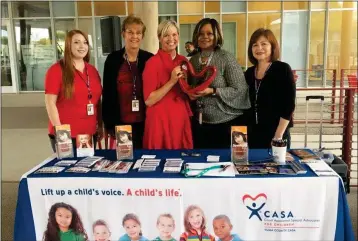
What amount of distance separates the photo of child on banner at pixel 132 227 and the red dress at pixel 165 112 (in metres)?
0.67

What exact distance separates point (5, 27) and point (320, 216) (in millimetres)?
13633

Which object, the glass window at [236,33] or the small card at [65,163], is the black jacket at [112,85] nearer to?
the small card at [65,163]

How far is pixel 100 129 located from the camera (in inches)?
107

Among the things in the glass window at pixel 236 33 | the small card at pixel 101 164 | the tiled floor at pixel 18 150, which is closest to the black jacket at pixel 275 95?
the small card at pixel 101 164

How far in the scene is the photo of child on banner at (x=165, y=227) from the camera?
5.87 ft

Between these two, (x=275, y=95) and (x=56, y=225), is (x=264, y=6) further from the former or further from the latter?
(x=56, y=225)

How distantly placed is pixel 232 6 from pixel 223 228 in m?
11.0

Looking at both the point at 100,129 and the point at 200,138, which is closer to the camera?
the point at 200,138

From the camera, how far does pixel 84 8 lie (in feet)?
39.6

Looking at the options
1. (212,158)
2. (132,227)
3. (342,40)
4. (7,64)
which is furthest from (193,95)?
(7,64)

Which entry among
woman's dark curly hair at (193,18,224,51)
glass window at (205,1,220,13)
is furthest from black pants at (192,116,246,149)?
glass window at (205,1,220,13)

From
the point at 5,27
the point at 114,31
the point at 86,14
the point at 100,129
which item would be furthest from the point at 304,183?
the point at 5,27

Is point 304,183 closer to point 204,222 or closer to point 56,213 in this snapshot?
point 204,222

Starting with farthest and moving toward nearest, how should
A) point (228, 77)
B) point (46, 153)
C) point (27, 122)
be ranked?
point (27, 122) → point (46, 153) → point (228, 77)
